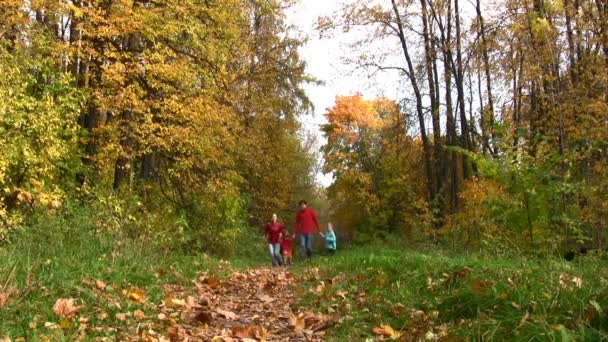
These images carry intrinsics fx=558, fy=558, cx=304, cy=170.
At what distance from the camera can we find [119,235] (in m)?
8.98

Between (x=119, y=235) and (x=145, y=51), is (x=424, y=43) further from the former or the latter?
(x=119, y=235)

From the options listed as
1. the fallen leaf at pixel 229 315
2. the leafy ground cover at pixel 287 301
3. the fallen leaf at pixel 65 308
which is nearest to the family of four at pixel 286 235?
the leafy ground cover at pixel 287 301

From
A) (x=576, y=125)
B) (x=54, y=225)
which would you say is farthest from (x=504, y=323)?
(x=576, y=125)

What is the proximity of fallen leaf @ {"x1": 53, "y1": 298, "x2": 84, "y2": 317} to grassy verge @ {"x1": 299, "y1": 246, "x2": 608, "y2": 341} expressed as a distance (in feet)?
7.13

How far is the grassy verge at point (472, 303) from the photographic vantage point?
3.54 metres

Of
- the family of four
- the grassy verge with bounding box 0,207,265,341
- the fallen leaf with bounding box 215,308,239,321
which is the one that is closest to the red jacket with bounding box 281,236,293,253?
the family of four

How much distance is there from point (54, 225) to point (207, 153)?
676 centimetres

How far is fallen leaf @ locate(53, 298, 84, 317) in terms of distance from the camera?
4445mm

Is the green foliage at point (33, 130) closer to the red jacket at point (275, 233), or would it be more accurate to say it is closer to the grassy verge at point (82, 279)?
the grassy verge at point (82, 279)

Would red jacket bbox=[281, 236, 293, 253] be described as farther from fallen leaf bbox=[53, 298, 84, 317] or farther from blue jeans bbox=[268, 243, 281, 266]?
fallen leaf bbox=[53, 298, 84, 317]

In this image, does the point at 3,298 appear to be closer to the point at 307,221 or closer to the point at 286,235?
the point at 307,221

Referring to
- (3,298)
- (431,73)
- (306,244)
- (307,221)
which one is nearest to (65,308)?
(3,298)

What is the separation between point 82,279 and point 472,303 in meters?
3.82

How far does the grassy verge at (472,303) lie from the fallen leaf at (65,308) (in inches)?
85.6
